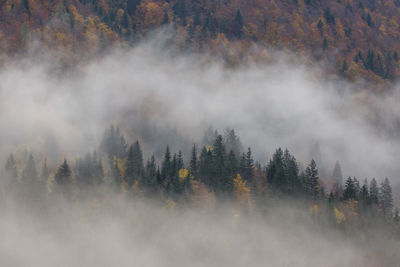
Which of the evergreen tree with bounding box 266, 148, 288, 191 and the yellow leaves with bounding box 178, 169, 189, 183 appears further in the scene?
the yellow leaves with bounding box 178, 169, 189, 183

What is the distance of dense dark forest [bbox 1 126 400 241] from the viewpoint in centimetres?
13138

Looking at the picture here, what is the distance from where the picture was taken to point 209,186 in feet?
447

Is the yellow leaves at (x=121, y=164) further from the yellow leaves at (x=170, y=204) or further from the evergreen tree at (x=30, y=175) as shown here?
the evergreen tree at (x=30, y=175)

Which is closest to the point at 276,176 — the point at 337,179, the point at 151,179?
the point at 151,179

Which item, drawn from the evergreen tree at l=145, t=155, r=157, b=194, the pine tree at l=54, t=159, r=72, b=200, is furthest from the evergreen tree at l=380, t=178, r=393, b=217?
the pine tree at l=54, t=159, r=72, b=200

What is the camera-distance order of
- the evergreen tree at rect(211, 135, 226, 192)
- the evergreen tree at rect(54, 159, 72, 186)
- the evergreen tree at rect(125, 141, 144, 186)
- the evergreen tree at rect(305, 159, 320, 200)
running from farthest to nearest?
the evergreen tree at rect(125, 141, 144, 186)
the evergreen tree at rect(305, 159, 320, 200)
the evergreen tree at rect(211, 135, 226, 192)
the evergreen tree at rect(54, 159, 72, 186)

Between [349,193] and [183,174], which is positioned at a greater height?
[183,174]

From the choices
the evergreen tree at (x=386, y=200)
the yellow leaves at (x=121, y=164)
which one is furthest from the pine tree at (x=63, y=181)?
the evergreen tree at (x=386, y=200)

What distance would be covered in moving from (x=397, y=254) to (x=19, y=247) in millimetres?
87989

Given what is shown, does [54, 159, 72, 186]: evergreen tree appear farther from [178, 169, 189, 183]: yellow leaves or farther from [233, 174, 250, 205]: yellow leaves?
[233, 174, 250, 205]: yellow leaves

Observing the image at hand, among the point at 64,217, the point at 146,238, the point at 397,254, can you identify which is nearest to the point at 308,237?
the point at 397,254

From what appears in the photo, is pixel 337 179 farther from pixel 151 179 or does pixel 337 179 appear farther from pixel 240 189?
pixel 151 179

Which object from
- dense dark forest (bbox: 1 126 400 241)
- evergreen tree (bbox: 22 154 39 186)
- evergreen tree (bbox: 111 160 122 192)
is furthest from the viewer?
evergreen tree (bbox: 111 160 122 192)

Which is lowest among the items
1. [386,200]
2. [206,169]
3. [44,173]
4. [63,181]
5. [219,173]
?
[386,200]
